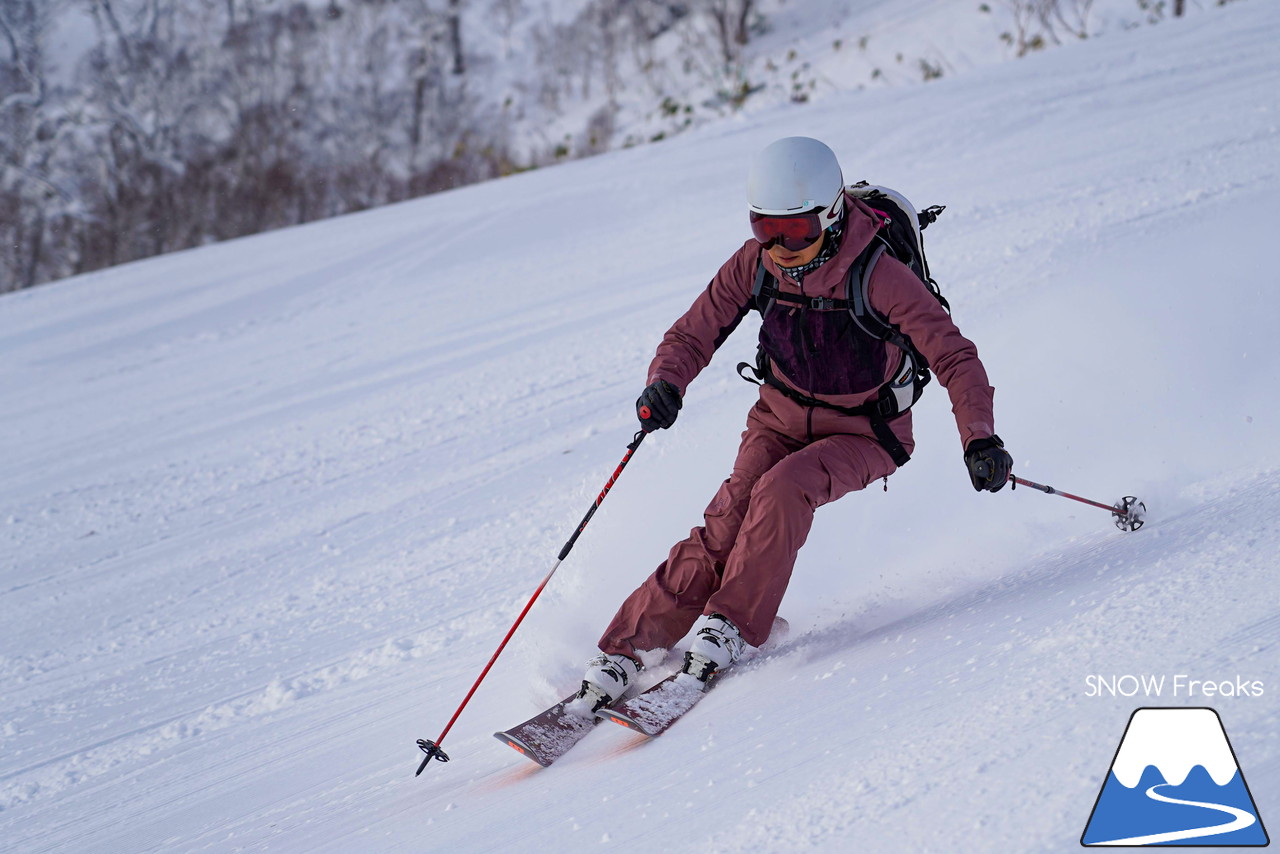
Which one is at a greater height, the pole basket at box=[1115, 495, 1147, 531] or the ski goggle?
the ski goggle

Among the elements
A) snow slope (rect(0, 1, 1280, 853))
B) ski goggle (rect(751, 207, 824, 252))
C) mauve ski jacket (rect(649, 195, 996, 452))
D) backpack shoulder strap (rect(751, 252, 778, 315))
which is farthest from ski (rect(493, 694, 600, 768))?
ski goggle (rect(751, 207, 824, 252))

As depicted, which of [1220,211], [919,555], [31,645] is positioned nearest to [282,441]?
[31,645]

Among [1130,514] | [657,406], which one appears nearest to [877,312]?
[657,406]

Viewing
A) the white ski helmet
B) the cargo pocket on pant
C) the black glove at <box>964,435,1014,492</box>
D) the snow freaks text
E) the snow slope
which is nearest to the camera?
the snow freaks text

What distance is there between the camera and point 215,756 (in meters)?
3.41

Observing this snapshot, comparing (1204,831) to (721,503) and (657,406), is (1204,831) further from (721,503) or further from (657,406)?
(657,406)

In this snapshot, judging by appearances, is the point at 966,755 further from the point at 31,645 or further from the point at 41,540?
the point at 41,540

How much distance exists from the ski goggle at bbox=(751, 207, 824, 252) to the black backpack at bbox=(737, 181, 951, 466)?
0.18 metres

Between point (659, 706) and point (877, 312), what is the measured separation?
4.38 feet

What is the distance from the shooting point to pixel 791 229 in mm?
2953

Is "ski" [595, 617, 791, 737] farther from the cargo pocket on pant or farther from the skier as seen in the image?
the cargo pocket on pant

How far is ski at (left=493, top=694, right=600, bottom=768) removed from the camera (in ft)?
9.12

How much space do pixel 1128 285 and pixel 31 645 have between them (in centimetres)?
558

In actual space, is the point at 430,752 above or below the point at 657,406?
below
